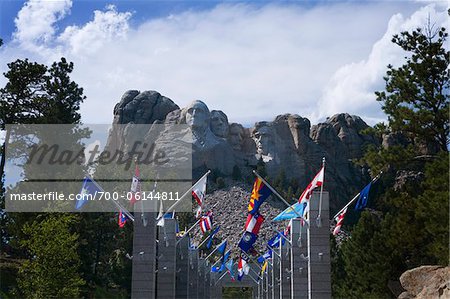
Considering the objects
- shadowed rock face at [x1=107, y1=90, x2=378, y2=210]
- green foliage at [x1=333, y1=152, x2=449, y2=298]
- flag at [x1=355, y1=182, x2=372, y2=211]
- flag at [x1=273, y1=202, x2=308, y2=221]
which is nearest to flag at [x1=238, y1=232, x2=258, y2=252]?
flag at [x1=273, y1=202, x2=308, y2=221]

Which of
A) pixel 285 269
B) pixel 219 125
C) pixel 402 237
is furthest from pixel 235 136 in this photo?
pixel 402 237

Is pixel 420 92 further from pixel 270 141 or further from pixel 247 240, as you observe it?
pixel 270 141

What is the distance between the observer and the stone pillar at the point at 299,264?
3048 centimetres

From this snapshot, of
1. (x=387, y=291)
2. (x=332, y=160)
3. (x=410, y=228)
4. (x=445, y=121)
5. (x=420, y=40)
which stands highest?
(x=332, y=160)

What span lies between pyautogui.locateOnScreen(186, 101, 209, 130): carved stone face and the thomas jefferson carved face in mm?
3017

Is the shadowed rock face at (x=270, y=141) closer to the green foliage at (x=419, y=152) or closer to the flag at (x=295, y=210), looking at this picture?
the green foliage at (x=419, y=152)

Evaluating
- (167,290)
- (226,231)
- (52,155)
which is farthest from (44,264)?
(226,231)

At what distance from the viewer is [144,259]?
80.8 ft

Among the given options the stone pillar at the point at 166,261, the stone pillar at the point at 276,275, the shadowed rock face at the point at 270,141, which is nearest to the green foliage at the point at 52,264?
the stone pillar at the point at 166,261

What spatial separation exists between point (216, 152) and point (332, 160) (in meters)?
27.6

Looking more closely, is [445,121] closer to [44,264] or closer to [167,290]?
[167,290]

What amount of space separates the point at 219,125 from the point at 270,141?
544 inches

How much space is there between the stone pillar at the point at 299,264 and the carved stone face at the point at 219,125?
126 m

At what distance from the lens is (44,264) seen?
31.8 metres
